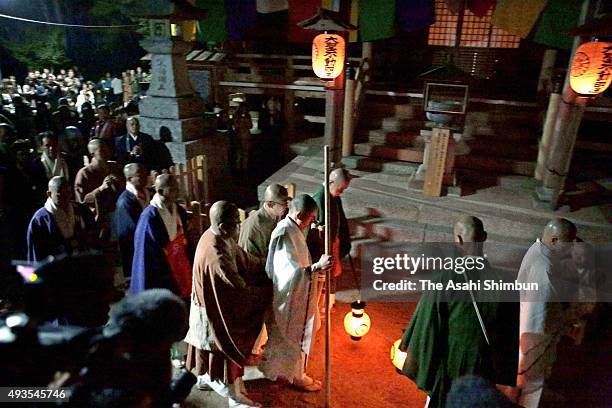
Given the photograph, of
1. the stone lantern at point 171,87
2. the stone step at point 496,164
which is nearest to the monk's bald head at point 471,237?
the stone lantern at point 171,87

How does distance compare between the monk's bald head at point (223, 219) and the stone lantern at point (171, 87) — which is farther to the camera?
the stone lantern at point (171, 87)

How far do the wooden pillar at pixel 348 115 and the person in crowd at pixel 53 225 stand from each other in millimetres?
7507

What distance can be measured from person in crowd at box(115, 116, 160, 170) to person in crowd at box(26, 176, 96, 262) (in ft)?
12.4

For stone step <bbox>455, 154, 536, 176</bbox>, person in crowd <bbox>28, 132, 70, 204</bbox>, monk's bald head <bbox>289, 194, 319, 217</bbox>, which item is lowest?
stone step <bbox>455, 154, 536, 176</bbox>

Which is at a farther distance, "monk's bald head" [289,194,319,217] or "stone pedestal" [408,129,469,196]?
"stone pedestal" [408,129,469,196]

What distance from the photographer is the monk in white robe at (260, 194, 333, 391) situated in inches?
177

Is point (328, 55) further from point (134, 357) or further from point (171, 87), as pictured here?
point (134, 357)

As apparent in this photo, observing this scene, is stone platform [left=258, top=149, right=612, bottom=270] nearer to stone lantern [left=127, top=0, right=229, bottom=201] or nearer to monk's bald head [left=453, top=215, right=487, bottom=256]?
stone lantern [left=127, top=0, right=229, bottom=201]

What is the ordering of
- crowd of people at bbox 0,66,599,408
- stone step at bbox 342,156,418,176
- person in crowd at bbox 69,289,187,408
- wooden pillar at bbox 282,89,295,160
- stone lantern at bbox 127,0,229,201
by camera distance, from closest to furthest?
person in crowd at bbox 69,289,187,408, crowd of people at bbox 0,66,599,408, stone lantern at bbox 127,0,229,201, stone step at bbox 342,156,418,176, wooden pillar at bbox 282,89,295,160

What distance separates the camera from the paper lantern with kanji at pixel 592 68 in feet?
24.0

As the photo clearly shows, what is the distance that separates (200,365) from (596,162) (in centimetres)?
1144

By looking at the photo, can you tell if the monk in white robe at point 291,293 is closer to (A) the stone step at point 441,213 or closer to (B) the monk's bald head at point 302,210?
(B) the monk's bald head at point 302,210

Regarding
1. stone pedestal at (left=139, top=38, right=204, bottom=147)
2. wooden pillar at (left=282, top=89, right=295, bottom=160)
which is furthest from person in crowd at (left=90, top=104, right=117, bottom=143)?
wooden pillar at (left=282, top=89, right=295, bottom=160)

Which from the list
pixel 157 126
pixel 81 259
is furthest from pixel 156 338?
pixel 157 126
